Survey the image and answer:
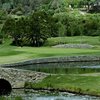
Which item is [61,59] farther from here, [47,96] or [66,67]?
[47,96]

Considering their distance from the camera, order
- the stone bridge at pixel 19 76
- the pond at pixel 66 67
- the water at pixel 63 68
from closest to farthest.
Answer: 1. the water at pixel 63 68
2. the stone bridge at pixel 19 76
3. the pond at pixel 66 67

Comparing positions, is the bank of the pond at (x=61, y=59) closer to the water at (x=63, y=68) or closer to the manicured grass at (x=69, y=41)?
the water at (x=63, y=68)

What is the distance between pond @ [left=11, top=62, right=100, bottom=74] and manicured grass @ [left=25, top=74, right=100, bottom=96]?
1834 centimetres

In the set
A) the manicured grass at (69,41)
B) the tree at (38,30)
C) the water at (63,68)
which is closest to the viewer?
the water at (63,68)

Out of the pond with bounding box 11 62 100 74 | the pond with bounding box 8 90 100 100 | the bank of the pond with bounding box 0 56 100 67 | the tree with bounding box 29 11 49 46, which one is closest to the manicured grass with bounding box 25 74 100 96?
the pond with bounding box 8 90 100 100

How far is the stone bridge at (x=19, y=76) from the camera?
8450 cm

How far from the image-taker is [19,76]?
8481cm

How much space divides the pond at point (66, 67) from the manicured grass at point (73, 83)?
18.3 meters

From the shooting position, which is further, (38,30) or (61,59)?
(38,30)

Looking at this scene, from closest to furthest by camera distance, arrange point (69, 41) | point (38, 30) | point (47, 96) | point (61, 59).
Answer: point (47, 96) < point (61, 59) < point (69, 41) < point (38, 30)

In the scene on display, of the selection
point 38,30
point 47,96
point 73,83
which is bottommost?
point 38,30

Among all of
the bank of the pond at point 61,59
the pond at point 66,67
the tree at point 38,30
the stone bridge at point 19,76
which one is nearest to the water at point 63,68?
the pond at point 66,67

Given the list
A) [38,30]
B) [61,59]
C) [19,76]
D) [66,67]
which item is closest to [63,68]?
[66,67]

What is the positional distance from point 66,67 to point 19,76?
1238 inches
